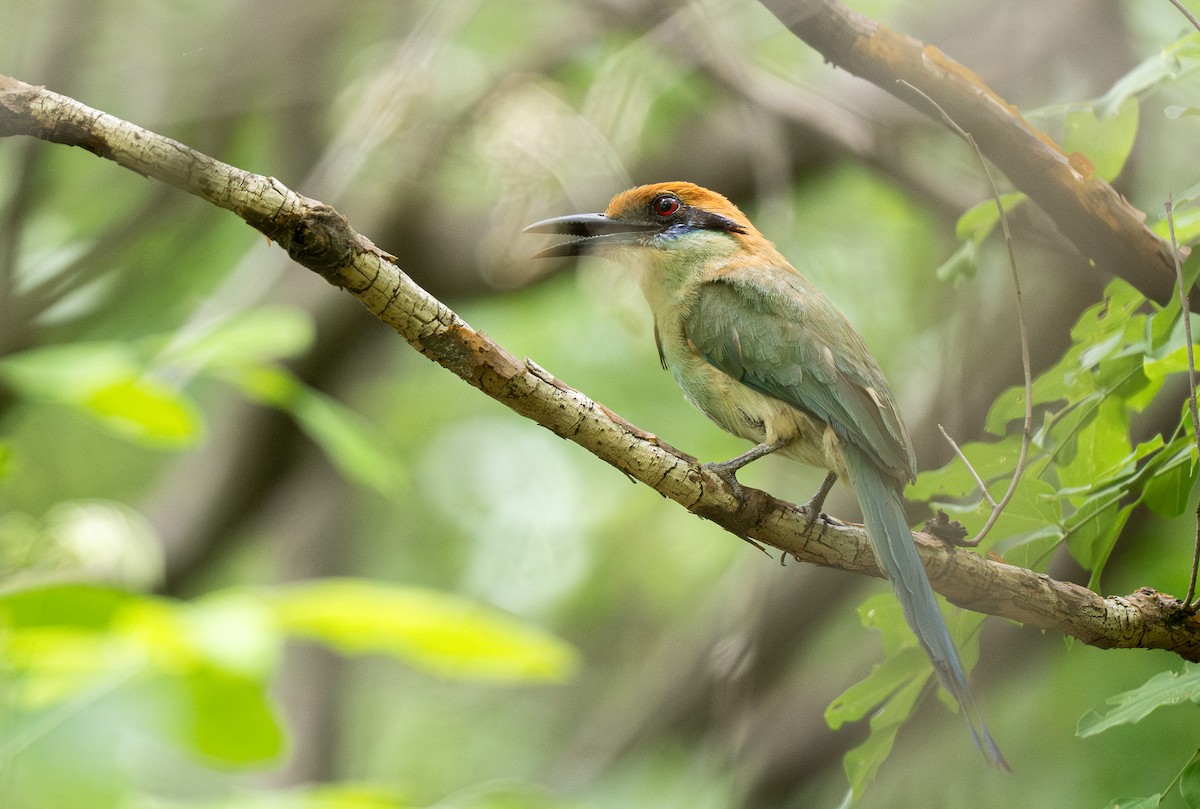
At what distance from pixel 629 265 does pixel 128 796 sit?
7.26 ft

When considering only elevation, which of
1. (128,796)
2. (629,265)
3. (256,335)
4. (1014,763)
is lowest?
(128,796)

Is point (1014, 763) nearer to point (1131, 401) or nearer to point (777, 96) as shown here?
point (1131, 401)

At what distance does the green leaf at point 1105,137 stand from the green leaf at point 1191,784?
4.30 feet

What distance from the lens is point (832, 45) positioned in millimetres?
2494

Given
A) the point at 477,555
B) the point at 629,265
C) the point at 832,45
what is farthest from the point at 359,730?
the point at 832,45

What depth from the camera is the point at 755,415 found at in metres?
3.12

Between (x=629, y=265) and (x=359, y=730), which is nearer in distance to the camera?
(x=629, y=265)

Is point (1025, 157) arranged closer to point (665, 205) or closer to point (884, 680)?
point (884, 680)

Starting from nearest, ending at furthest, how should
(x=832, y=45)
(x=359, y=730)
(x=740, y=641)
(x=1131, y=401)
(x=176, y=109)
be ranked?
(x=832, y=45), (x=1131, y=401), (x=740, y=641), (x=176, y=109), (x=359, y=730)

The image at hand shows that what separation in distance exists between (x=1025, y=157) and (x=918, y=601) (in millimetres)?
1011

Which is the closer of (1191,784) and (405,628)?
(1191,784)

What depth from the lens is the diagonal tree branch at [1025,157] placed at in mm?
2506

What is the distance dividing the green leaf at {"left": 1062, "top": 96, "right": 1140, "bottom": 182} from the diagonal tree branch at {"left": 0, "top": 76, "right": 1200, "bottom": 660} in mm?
970

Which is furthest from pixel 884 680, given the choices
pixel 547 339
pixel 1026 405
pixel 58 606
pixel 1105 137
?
pixel 547 339
